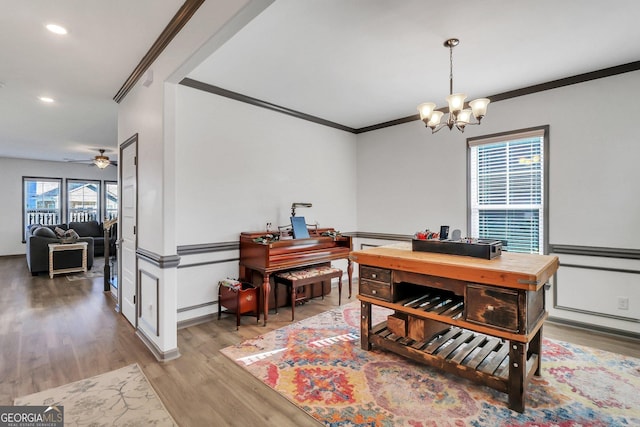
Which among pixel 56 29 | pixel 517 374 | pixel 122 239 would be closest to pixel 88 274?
pixel 122 239

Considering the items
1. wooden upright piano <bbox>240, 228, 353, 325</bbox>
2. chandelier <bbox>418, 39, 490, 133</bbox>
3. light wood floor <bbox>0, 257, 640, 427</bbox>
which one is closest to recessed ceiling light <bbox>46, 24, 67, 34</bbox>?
wooden upright piano <bbox>240, 228, 353, 325</bbox>

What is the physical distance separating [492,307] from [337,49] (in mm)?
2476

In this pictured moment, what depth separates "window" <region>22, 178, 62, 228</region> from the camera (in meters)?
8.34

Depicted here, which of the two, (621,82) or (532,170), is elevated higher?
(621,82)

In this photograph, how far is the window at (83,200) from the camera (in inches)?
356

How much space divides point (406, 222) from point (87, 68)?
444 centimetres

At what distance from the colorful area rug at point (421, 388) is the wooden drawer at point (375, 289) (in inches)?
22.3

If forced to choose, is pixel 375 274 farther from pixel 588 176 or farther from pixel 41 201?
pixel 41 201

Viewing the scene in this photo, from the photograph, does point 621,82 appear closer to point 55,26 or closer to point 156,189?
point 156,189

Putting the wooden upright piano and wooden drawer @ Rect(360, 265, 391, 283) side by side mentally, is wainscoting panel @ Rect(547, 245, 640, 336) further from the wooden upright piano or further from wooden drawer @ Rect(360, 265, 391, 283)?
the wooden upright piano

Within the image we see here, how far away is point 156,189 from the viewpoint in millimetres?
2746

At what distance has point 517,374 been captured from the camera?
1.97 metres

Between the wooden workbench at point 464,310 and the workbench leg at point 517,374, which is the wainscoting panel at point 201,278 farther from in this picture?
the workbench leg at point 517,374

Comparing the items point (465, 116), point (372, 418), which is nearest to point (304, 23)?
point (465, 116)
